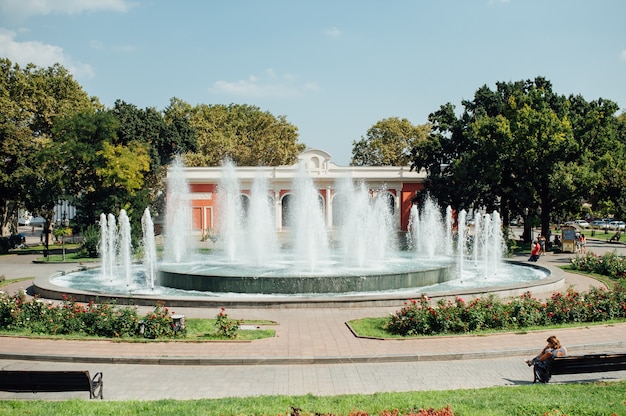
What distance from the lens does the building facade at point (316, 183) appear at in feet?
160

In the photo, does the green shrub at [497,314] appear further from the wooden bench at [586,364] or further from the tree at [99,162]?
the tree at [99,162]

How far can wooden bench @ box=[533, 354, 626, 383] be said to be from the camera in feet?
27.8

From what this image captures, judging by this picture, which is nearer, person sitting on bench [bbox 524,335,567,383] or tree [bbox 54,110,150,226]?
person sitting on bench [bbox 524,335,567,383]

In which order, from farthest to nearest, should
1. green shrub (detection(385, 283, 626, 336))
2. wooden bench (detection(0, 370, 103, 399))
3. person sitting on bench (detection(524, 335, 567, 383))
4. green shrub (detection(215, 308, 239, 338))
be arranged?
green shrub (detection(385, 283, 626, 336)), green shrub (detection(215, 308, 239, 338)), person sitting on bench (detection(524, 335, 567, 383)), wooden bench (detection(0, 370, 103, 399))

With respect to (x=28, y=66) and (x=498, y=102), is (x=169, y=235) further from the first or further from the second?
(x=498, y=102)

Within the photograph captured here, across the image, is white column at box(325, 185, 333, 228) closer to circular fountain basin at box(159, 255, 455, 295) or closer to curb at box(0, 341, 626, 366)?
circular fountain basin at box(159, 255, 455, 295)

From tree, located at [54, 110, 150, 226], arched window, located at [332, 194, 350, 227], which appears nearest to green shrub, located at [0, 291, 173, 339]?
tree, located at [54, 110, 150, 226]

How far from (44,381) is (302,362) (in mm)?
4294

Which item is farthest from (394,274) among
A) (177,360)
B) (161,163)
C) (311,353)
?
(161,163)

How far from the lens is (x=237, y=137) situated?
60188 mm

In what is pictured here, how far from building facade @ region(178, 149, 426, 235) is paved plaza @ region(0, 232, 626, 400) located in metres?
36.9

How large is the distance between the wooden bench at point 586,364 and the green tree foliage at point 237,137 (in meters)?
47.0

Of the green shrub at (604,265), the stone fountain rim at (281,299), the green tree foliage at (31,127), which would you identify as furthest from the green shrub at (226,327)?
the green tree foliage at (31,127)

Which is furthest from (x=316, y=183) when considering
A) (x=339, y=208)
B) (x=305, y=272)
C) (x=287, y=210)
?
(x=305, y=272)
